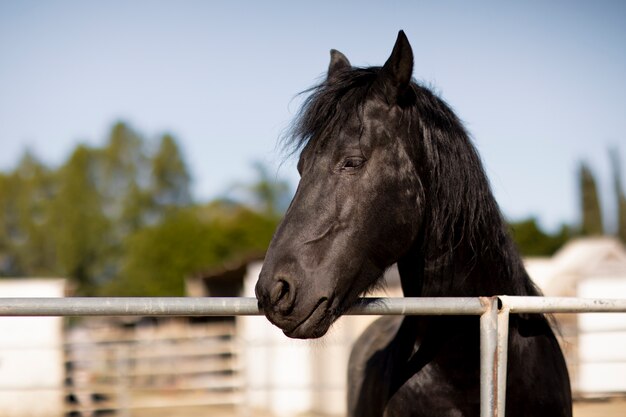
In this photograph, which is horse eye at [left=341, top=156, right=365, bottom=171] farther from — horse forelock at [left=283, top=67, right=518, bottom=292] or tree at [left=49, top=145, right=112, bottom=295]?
tree at [left=49, top=145, right=112, bottom=295]

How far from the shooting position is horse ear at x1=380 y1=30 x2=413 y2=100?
8.25 feet

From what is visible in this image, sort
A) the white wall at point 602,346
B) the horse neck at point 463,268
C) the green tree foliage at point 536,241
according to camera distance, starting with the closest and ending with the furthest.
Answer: the horse neck at point 463,268
the white wall at point 602,346
the green tree foliage at point 536,241

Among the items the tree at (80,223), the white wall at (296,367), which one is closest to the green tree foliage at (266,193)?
the tree at (80,223)

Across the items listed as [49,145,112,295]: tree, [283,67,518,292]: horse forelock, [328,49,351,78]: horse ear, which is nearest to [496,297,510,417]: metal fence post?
[283,67,518,292]: horse forelock

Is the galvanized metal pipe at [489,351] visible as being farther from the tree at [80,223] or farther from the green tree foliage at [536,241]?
the tree at [80,223]

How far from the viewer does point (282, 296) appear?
7.19 feet

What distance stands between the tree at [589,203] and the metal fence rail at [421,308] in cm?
5500

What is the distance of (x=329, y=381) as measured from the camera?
13.7 m

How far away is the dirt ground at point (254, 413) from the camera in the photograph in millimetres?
11039

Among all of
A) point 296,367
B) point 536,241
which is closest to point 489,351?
point 296,367

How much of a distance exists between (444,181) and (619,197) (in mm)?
57492

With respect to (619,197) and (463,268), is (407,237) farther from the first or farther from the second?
(619,197)

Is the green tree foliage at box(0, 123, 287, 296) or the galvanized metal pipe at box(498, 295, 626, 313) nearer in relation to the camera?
the galvanized metal pipe at box(498, 295, 626, 313)

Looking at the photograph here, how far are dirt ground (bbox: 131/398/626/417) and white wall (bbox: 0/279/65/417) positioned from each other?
2470 millimetres
